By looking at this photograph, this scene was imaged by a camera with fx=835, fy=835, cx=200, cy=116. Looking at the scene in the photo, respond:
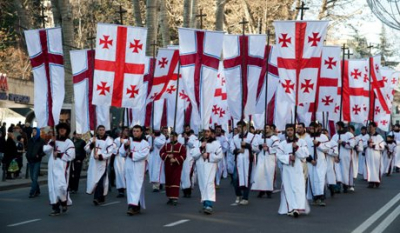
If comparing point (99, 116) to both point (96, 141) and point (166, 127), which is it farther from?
point (96, 141)

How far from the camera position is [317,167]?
1727 centimetres

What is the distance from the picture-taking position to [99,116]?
2203cm

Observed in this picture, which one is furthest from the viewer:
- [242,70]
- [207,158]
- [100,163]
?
[242,70]

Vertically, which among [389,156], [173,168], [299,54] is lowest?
[389,156]

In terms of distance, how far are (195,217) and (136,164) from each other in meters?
1.76

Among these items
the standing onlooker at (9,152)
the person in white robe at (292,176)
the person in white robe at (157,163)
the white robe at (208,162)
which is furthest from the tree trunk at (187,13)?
the person in white robe at (292,176)

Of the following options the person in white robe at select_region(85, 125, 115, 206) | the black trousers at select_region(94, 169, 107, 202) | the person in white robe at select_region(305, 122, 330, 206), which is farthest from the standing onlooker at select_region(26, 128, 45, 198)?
the person in white robe at select_region(305, 122, 330, 206)

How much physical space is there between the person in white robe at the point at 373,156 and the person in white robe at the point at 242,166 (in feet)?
15.8

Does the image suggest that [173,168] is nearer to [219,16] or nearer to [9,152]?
[9,152]

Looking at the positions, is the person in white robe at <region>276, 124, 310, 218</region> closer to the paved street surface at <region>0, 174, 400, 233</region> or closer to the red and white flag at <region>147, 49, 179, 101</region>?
the paved street surface at <region>0, 174, 400, 233</region>

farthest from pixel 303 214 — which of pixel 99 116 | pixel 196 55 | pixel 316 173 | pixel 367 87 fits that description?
pixel 367 87

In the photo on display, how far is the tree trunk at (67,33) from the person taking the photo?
25.9 meters

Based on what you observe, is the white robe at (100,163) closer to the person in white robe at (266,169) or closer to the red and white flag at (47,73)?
the red and white flag at (47,73)

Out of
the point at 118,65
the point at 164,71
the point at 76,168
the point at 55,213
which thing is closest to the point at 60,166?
the point at 55,213
